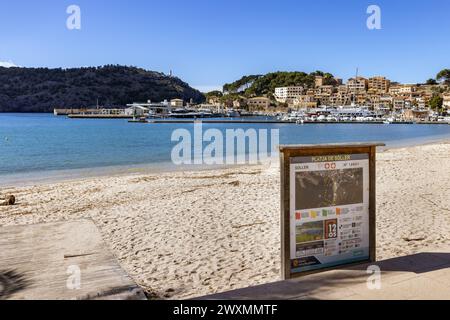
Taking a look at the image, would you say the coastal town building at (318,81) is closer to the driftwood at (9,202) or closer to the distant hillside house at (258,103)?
the distant hillside house at (258,103)

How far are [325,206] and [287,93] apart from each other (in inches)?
6971

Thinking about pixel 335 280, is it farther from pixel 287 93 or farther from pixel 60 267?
pixel 287 93

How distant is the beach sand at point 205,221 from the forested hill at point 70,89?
169 meters

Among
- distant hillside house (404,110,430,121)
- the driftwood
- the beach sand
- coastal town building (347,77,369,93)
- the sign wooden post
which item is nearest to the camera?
the sign wooden post

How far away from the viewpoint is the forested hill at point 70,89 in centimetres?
17138

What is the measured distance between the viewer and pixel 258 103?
171m

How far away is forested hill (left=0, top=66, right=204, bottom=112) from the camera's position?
17138 centimetres

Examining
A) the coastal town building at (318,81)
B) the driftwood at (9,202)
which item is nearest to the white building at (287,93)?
the coastal town building at (318,81)

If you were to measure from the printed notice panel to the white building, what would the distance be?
558 feet

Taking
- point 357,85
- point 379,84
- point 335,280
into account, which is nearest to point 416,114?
point 357,85

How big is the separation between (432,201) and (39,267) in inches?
326

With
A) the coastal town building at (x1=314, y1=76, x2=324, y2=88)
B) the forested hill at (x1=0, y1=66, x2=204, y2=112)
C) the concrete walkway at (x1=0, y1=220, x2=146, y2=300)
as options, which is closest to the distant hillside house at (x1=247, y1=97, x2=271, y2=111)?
the coastal town building at (x1=314, y1=76, x2=324, y2=88)

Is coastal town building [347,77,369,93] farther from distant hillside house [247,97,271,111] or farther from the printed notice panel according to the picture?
the printed notice panel
